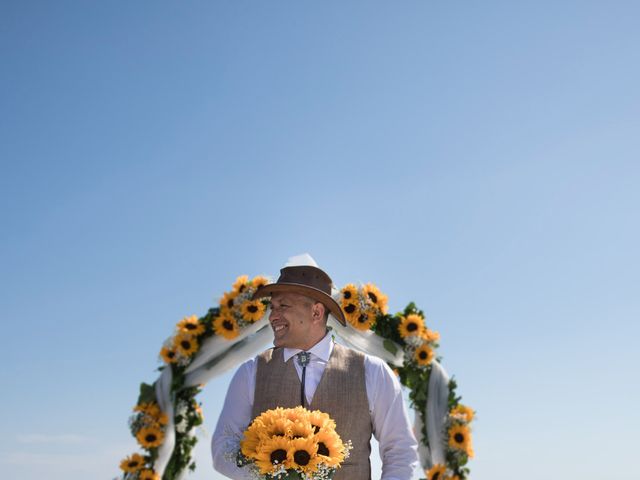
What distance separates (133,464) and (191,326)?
1576 millimetres

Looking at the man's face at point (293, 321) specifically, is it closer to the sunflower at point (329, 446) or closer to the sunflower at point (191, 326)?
the sunflower at point (329, 446)

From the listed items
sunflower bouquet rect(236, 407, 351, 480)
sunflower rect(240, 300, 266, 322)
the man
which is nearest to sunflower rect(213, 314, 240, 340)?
sunflower rect(240, 300, 266, 322)

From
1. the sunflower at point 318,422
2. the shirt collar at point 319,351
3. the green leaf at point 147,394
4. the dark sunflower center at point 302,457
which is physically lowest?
the dark sunflower center at point 302,457

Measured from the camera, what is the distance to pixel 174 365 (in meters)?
7.34

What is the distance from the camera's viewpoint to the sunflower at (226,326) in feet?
23.4

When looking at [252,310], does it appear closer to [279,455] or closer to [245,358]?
[245,358]

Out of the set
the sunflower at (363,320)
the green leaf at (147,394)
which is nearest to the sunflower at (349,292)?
the sunflower at (363,320)

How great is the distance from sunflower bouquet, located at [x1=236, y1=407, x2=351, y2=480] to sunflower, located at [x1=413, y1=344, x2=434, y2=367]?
4.76 m

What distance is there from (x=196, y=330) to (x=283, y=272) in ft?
14.0

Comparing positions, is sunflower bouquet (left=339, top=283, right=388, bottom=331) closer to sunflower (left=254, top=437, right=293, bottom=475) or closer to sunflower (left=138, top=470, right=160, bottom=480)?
sunflower (left=138, top=470, right=160, bottom=480)

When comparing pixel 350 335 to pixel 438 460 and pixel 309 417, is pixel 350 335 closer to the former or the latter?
pixel 438 460

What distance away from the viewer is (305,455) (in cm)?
237

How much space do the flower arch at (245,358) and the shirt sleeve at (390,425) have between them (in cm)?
364

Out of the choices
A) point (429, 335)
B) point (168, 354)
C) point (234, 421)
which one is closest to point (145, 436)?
point (168, 354)
